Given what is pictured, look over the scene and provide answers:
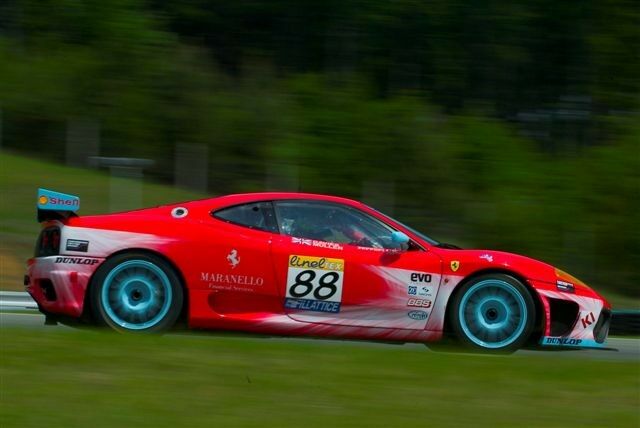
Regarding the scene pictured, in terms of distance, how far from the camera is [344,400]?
209 inches

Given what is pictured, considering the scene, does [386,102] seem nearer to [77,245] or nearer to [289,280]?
[289,280]

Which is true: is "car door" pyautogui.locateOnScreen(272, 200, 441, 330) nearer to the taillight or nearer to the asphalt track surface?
the asphalt track surface

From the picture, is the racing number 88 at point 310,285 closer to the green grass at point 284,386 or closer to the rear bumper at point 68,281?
the green grass at point 284,386

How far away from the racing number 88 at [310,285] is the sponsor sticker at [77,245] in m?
1.62

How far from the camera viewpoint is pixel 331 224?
791cm

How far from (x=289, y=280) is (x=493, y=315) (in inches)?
64.5

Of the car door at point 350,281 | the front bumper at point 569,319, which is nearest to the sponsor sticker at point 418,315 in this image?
the car door at point 350,281

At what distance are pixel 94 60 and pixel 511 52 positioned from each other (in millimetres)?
15176

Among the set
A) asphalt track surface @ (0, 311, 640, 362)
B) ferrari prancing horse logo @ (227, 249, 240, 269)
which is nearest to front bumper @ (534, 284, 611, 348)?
asphalt track surface @ (0, 311, 640, 362)

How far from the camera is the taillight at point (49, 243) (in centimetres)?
770

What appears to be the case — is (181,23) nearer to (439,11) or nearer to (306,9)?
(306,9)

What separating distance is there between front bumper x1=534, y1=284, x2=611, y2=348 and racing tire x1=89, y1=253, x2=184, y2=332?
9.45ft

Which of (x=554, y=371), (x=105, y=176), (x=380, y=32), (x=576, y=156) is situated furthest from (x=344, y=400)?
(x=380, y=32)

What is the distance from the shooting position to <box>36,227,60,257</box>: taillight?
7.70m
